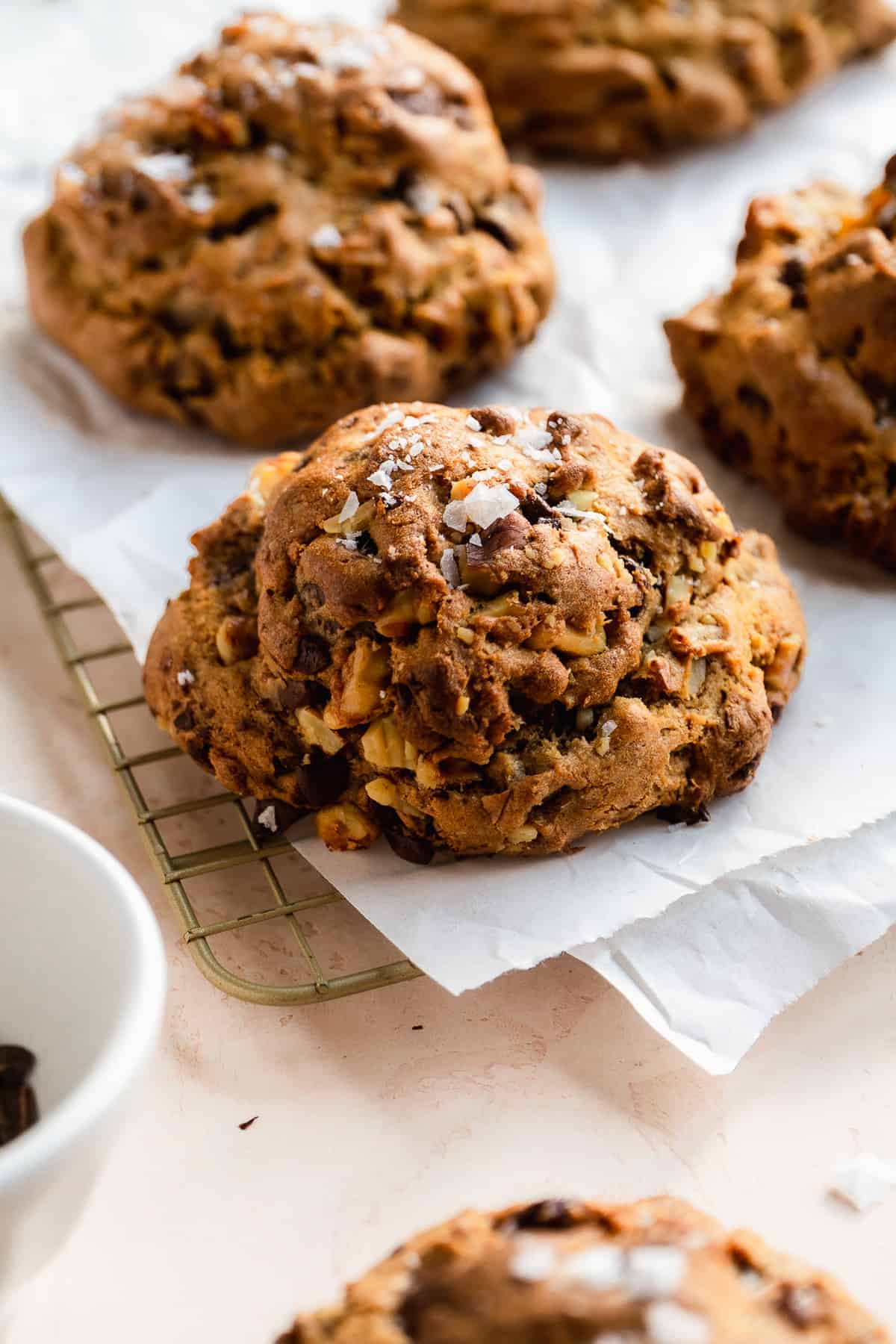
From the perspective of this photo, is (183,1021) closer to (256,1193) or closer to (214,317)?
(256,1193)

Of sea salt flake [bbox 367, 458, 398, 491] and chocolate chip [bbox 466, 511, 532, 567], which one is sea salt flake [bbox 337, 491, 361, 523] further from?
chocolate chip [bbox 466, 511, 532, 567]

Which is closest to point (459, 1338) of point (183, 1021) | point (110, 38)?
point (183, 1021)

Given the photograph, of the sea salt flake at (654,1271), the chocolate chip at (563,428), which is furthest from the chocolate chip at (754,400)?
the sea salt flake at (654,1271)

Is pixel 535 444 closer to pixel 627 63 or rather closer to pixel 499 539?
pixel 499 539

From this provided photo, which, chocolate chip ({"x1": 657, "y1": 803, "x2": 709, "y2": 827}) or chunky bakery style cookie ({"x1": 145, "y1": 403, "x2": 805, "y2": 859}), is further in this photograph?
chocolate chip ({"x1": 657, "y1": 803, "x2": 709, "y2": 827})

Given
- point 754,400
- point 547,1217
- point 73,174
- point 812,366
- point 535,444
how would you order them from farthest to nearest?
point 73,174 → point 754,400 → point 812,366 → point 535,444 → point 547,1217

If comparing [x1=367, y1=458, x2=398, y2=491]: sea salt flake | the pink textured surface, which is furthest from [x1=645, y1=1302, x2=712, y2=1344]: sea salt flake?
[x1=367, y1=458, x2=398, y2=491]: sea salt flake

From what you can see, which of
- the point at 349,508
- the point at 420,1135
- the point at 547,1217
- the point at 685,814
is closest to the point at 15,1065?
the point at 420,1135
